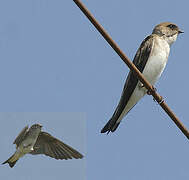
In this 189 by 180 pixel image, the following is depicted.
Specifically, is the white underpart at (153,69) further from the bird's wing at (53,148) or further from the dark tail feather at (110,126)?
the bird's wing at (53,148)

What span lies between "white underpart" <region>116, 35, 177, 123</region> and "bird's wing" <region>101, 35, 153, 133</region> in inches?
1.8

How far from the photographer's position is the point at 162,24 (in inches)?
211

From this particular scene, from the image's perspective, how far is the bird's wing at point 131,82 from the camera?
4.41 meters

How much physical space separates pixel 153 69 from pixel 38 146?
1.45m

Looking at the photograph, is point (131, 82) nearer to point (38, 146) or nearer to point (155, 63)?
point (155, 63)

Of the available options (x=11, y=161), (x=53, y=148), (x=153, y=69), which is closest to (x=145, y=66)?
(x=153, y=69)

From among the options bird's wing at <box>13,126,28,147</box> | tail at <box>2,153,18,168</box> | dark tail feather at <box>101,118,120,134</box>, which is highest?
bird's wing at <box>13,126,28,147</box>

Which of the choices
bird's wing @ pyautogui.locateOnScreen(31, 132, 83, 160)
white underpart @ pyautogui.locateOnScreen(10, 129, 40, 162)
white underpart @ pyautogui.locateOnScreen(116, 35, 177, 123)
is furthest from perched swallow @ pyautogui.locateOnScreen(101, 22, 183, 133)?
white underpart @ pyautogui.locateOnScreen(10, 129, 40, 162)

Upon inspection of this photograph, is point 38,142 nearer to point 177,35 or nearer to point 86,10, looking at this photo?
point 177,35

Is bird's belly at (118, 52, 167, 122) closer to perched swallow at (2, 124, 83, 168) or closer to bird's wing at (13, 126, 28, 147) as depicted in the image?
perched swallow at (2, 124, 83, 168)

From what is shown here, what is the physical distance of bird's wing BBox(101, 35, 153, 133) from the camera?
441cm

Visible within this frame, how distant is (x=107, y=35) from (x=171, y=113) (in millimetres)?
504

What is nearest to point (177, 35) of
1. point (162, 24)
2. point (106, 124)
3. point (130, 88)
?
point (162, 24)

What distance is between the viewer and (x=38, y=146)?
550 centimetres
